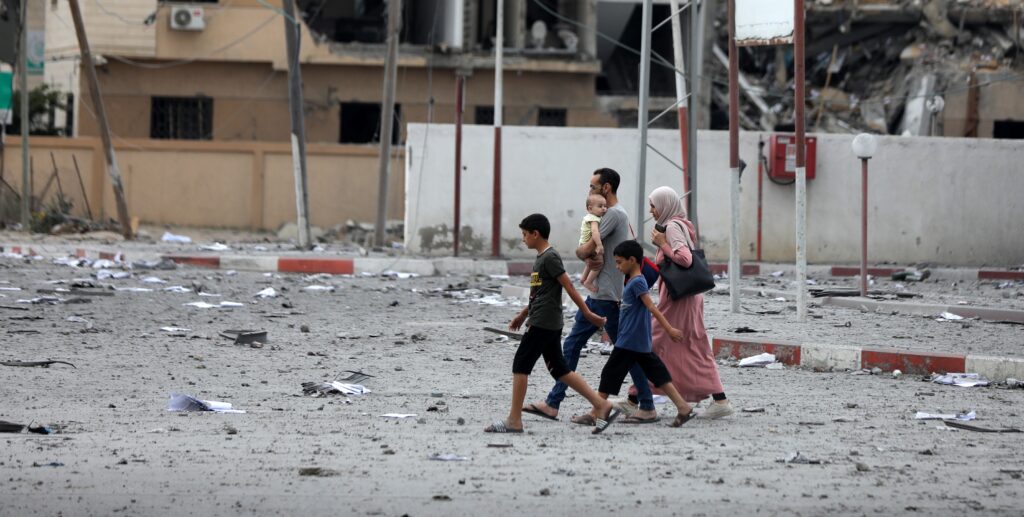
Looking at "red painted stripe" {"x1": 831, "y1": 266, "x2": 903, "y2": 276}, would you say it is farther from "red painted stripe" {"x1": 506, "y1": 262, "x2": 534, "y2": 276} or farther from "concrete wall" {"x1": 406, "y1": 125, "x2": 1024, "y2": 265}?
"red painted stripe" {"x1": 506, "y1": 262, "x2": 534, "y2": 276}

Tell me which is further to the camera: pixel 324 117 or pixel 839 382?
pixel 324 117

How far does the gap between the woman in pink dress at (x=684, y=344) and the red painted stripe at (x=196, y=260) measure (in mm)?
12647

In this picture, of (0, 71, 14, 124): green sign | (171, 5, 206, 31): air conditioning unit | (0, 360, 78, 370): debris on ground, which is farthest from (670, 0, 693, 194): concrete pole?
(171, 5, 206, 31): air conditioning unit

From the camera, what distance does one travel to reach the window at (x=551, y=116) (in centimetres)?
3384

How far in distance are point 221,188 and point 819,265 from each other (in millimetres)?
12990

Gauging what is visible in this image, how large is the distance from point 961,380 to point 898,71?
89.7 ft

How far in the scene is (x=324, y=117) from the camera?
32.9m

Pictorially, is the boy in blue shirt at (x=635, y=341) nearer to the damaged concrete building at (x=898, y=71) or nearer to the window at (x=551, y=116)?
the damaged concrete building at (x=898, y=71)

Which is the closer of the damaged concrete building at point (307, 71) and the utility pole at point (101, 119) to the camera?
the utility pole at point (101, 119)

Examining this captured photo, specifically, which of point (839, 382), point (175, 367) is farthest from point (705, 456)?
point (175, 367)

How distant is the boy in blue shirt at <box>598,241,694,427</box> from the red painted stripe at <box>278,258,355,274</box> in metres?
12.2

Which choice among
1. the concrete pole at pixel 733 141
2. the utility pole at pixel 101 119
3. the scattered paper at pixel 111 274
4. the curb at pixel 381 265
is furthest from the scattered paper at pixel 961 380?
the utility pole at pixel 101 119

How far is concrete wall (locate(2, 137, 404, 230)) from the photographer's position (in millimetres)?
28141

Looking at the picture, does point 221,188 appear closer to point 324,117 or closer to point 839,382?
point 324,117
